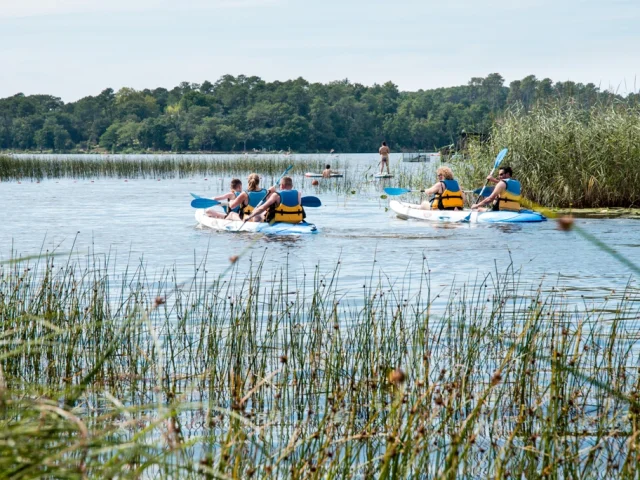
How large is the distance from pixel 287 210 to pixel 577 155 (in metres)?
5.98

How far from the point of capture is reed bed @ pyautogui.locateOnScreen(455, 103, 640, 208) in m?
16.9

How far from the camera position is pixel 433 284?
9.88 metres

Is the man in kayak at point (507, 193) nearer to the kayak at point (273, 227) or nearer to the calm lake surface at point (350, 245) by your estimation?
the calm lake surface at point (350, 245)

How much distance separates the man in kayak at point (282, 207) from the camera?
14.6m

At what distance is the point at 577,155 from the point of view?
17.1 meters

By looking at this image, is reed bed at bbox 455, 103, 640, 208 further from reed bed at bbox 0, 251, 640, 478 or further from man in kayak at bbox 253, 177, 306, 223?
reed bed at bbox 0, 251, 640, 478

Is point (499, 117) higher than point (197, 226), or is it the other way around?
point (499, 117)

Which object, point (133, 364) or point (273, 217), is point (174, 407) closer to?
point (133, 364)

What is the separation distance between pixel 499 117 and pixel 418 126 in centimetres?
7439

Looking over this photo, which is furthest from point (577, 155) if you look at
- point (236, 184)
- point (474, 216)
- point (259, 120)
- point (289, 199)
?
point (259, 120)

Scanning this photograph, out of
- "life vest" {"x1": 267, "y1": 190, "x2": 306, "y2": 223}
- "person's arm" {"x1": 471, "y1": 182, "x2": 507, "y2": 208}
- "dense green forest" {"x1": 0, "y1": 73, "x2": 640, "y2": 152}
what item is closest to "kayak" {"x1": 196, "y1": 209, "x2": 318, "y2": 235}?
"life vest" {"x1": 267, "y1": 190, "x2": 306, "y2": 223}

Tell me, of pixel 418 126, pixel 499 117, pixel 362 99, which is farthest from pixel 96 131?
pixel 499 117

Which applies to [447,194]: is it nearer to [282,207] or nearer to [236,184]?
[282,207]

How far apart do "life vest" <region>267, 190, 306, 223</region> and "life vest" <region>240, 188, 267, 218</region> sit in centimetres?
35
